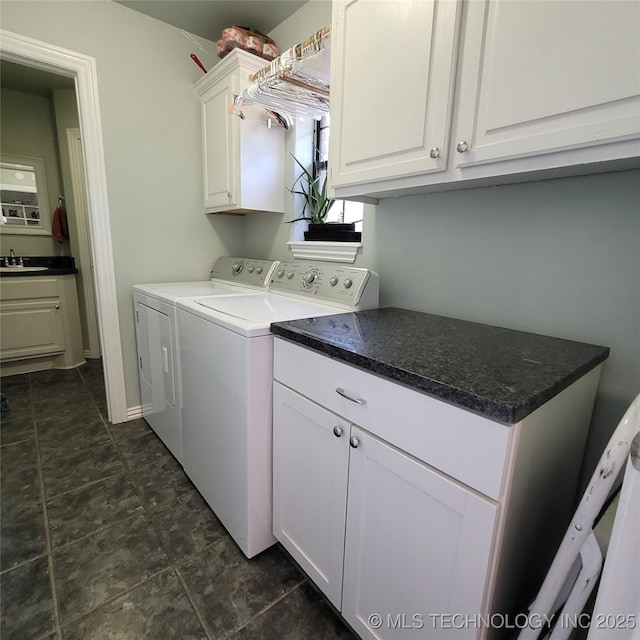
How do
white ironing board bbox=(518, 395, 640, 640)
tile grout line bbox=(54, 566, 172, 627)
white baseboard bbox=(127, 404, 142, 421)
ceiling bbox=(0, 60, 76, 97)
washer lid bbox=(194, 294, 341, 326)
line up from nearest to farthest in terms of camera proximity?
white ironing board bbox=(518, 395, 640, 640)
tile grout line bbox=(54, 566, 172, 627)
washer lid bbox=(194, 294, 341, 326)
white baseboard bbox=(127, 404, 142, 421)
ceiling bbox=(0, 60, 76, 97)

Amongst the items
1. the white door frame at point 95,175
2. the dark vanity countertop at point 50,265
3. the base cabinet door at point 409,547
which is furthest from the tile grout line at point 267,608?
the dark vanity countertop at point 50,265

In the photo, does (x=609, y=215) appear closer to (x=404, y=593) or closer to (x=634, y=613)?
(x=634, y=613)

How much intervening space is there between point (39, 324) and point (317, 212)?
108 inches

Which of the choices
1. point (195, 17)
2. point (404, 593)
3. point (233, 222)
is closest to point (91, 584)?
point (404, 593)

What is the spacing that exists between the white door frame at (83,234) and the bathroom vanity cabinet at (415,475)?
3.16 metres

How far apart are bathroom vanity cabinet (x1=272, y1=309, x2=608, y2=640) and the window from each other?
95cm

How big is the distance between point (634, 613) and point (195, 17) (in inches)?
115

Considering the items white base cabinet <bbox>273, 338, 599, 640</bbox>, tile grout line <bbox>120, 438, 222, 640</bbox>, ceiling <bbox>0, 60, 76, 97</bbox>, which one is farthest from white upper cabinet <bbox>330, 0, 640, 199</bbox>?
ceiling <bbox>0, 60, 76, 97</bbox>

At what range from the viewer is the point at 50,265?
131 inches

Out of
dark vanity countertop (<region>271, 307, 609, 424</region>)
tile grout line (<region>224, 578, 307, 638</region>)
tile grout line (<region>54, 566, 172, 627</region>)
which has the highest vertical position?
dark vanity countertop (<region>271, 307, 609, 424</region>)

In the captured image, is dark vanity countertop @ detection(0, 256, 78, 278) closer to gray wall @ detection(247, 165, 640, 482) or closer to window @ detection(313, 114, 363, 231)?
window @ detection(313, 114, 363, 231)

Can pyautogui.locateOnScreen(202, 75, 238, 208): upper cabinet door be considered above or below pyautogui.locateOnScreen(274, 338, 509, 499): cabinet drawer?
above

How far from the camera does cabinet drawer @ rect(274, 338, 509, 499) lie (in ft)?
2.07

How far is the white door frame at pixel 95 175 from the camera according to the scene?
1.74 m
